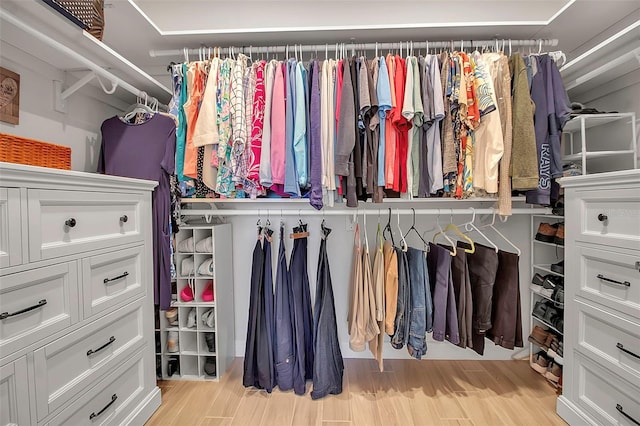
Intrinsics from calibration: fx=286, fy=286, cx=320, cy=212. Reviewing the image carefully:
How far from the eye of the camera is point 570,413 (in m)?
1.39

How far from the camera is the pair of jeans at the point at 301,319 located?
5.44 feet

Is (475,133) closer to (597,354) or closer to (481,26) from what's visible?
(481,26)

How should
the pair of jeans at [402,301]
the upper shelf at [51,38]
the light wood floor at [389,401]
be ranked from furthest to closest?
the pair of jeans at [402,301]
the light wood floor at [389,401]
the upper shelf at [51,38]

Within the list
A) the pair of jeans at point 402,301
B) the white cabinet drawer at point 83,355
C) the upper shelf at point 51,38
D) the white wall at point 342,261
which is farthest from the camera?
the white wall at point 342,261

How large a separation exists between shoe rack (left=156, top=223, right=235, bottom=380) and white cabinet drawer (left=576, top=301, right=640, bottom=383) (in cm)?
190

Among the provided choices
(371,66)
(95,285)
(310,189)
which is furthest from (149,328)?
(371,66)

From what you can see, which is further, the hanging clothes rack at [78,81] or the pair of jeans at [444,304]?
the pair of jeans at [444,304]

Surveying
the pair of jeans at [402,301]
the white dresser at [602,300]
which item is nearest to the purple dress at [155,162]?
the pair of jeans at [402,301]

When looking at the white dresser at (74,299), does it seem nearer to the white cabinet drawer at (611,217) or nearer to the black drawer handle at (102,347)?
the black drawer handle at (102,347)

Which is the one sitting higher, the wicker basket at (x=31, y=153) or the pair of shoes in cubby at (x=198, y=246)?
the wicker basket at (x=31, y=153)

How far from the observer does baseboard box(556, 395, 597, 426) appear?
132cm

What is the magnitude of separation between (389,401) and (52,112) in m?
2.35

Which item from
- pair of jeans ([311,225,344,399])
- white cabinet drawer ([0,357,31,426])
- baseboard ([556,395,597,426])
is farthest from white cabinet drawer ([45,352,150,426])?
baseboard ([556,395,597,426])

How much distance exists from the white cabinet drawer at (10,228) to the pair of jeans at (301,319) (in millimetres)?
1136
